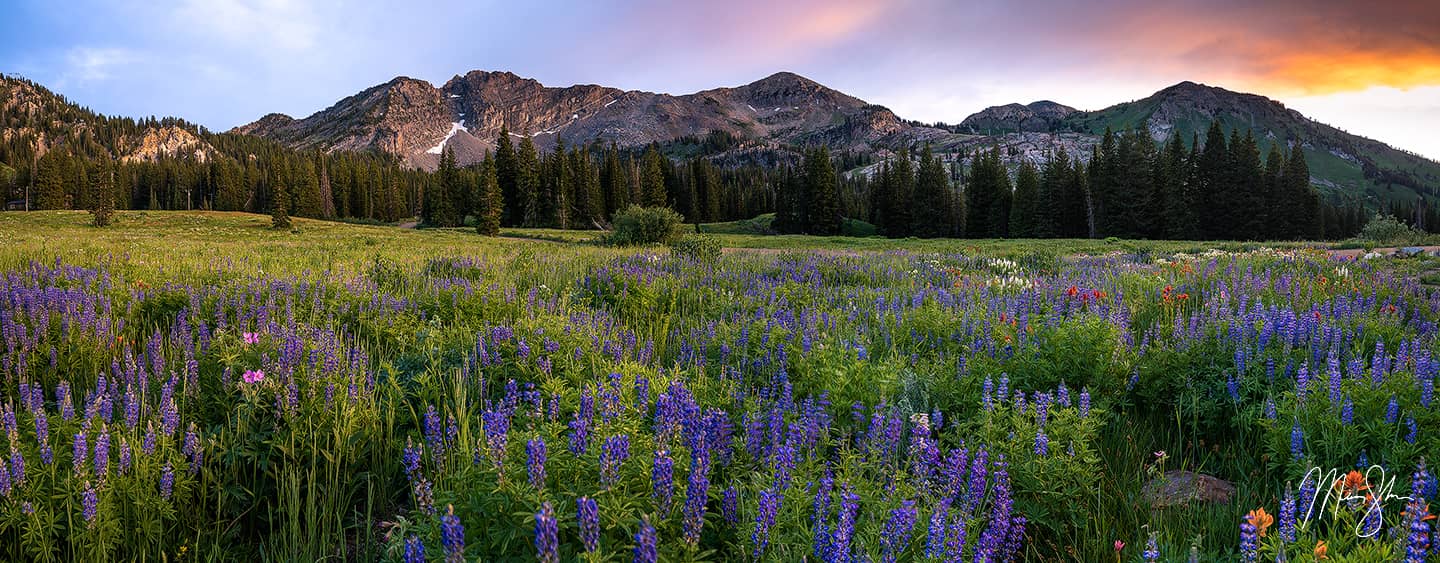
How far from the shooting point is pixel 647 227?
93.7 ft

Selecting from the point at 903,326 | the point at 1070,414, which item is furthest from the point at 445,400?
the point at 903,326

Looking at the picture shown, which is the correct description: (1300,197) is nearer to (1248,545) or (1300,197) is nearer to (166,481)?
(1248,545)

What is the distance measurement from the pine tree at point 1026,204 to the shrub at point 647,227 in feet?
214

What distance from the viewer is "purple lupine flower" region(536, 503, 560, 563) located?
1.60 metres

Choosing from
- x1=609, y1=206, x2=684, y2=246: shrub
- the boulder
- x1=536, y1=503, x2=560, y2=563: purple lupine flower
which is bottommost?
the boulder

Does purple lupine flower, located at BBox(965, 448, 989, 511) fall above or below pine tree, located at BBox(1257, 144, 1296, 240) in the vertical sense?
below

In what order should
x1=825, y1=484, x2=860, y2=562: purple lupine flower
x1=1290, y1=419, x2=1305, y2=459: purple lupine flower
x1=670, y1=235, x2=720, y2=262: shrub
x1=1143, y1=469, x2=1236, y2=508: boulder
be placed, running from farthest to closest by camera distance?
x1=670, y1=235, x2=720, y2=262: shrub, x1=1143, y1=469, x2=1236, y2=508: boulder, x1=1290, y1=419, x2=1305, y2=459: purple lupine flower, x1=825, y1=484, x2=860, y2=562: purple lupine flower

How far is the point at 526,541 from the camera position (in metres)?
2.12

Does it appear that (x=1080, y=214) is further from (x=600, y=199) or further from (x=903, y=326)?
(x=903, y=326)

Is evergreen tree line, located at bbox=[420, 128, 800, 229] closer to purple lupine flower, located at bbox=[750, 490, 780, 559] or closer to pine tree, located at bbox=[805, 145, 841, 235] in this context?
pine tree, located at bbox=[805, 145, 841, 235]

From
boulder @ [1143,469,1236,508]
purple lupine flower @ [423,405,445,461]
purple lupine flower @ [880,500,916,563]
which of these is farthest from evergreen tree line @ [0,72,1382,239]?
purple lupine flower @ [880,500,916,563]

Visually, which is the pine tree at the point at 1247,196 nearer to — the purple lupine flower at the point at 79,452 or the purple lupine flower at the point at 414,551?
the purple lupine flower at the point at 414,551

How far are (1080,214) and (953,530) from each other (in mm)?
87719
